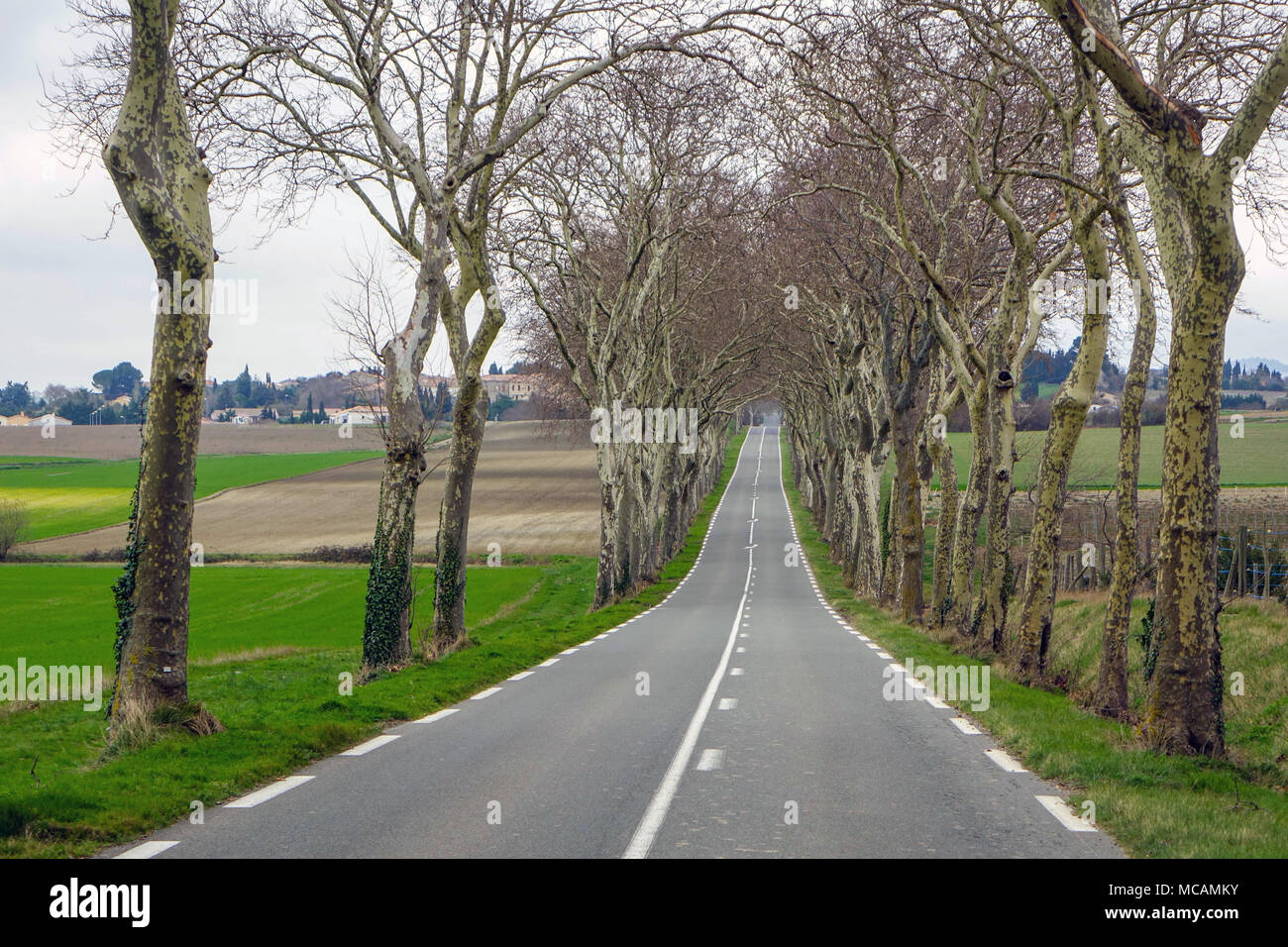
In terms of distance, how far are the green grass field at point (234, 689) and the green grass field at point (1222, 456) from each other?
95.8 feet

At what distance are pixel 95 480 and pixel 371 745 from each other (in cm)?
9997

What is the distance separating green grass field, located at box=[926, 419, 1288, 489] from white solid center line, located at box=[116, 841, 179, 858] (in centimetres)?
4600

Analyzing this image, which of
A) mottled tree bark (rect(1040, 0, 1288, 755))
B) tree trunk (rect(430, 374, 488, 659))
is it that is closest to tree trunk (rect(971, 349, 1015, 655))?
tree trunk (rect(430, 374, 488, 659))

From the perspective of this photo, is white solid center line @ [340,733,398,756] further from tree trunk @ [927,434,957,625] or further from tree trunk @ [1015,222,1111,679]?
tree trunk @ [927,434,957,625]

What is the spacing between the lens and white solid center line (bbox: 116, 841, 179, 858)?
5902 millimetres

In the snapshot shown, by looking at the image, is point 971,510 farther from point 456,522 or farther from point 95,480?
point 95,480

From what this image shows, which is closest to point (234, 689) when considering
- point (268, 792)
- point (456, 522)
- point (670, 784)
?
point (456, 522)

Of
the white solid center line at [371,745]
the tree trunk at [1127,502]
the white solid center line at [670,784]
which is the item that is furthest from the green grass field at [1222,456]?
the white solid center line at [371,745]

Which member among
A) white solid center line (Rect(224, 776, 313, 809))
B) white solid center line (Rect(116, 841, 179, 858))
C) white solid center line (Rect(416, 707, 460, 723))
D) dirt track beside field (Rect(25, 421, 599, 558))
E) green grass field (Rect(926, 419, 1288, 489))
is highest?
green grass field (Rect(926, 419, 1288, 489))

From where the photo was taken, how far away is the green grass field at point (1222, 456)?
199ft

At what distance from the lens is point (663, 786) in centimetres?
793

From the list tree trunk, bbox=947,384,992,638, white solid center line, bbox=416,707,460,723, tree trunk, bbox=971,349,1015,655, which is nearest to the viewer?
white solid center line, bbox=416,707,460,723

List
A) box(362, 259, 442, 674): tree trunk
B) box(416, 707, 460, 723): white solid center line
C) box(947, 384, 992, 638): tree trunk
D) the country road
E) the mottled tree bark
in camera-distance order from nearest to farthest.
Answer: the country road
the mottled tree bark
box(416, 707, 460, 723): white solid center line
box(362, 259, 442, 674): tree trunk
box(947, 384, 992, 638): tree trunk
